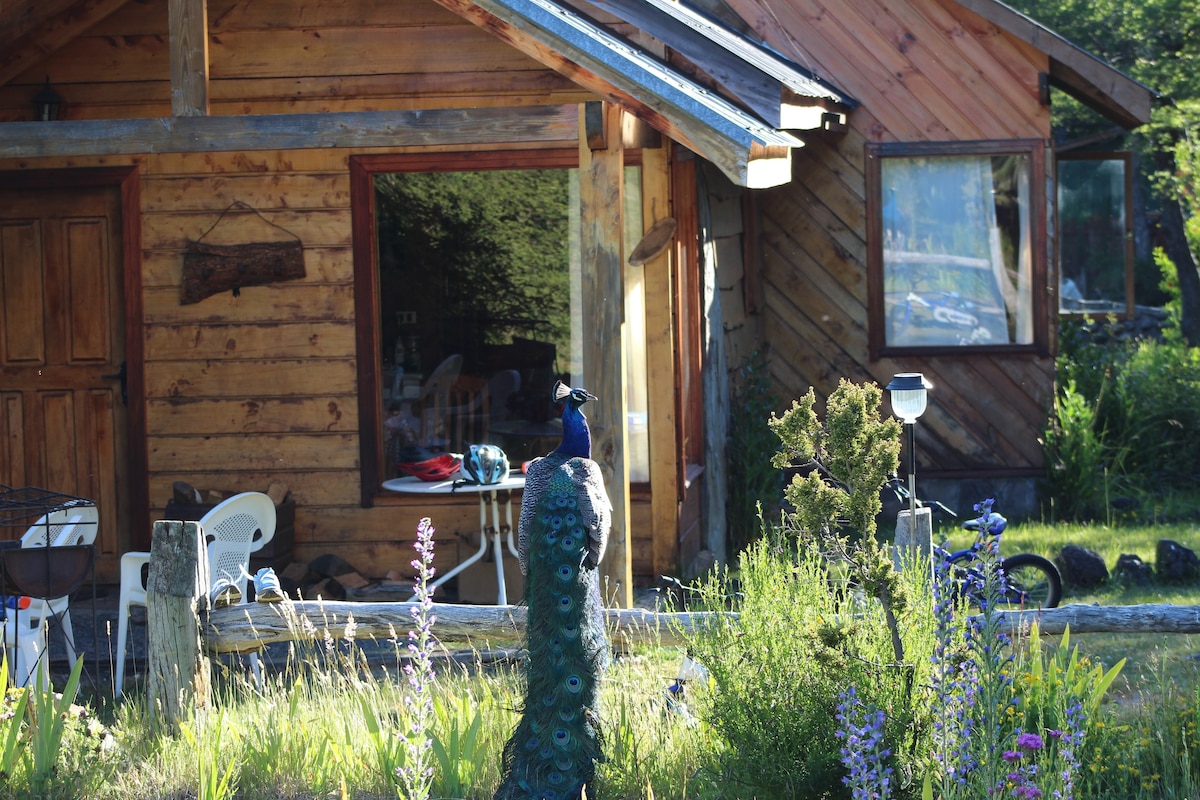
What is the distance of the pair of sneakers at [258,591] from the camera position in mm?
5371

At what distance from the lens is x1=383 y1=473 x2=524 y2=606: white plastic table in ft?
24.8

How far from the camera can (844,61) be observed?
10.4 metres

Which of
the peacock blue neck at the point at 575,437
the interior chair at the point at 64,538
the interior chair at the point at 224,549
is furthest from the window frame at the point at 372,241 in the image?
the peacock blue neck at the point at 575,437

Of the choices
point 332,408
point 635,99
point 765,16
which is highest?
point 765,16

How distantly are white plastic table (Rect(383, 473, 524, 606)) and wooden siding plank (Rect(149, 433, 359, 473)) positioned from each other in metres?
0.35

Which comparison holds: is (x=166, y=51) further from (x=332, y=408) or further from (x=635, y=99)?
(x=635, y=99)

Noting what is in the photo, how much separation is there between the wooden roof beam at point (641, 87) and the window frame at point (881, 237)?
14.3 feet

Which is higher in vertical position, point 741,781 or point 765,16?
point 765,16

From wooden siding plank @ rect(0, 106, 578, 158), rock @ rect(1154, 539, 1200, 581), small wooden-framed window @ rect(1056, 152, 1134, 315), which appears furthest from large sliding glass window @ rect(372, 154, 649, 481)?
small wooden-framed window @ rect(1056, 152, 1134, 315)

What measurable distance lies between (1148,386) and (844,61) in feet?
14.8

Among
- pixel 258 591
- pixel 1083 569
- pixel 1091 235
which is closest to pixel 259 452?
pixel 258 591

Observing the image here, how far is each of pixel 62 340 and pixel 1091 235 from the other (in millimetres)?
16398

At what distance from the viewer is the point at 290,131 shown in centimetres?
614

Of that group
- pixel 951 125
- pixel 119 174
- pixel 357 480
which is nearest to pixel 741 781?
pixel 357 480
